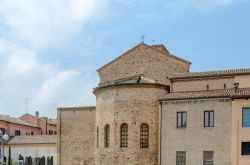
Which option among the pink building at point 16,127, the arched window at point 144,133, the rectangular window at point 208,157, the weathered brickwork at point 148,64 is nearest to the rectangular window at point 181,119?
the rectangular window at point 208,157

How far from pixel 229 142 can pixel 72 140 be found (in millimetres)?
16724

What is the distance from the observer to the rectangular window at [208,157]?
3350 cm

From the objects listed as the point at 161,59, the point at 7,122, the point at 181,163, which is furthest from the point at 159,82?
the point at 7,122

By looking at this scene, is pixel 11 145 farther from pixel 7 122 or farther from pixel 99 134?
pixel 99 134

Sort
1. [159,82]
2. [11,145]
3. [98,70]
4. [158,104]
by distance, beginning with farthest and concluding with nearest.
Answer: [11,145], [98,70], [159,82], [158,104]

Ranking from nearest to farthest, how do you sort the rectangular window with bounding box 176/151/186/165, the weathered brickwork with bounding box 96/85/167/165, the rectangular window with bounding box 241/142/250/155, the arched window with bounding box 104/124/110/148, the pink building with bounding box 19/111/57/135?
the rectangular window with bounding box 241/142/250/155, the rectangular window with bounding box 176/151/186/165, the weathered brickwork with bounding box 96/85/167/165, the arched window with bounding box 104/124/110/148, the pink building with bounding box 19/111/57/135

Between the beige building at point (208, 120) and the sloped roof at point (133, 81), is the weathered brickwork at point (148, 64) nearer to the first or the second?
the sloped roof at point (133, 81)

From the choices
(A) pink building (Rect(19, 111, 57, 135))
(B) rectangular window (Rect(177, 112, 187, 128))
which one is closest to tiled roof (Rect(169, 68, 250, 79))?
(B) rectangular window (Rect(177, 112, 187, 128))

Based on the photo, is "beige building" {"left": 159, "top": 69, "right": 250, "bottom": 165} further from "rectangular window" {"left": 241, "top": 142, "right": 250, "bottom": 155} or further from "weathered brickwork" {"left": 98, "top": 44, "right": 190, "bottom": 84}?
"weathered brickwork" {"left": 98, "top": 44, "right": 190, "bottom": 84}

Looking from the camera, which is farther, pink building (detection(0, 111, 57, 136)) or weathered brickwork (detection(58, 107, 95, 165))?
pink building (detection(0, 111, 57, 136))

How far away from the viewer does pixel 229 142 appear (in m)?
33.0

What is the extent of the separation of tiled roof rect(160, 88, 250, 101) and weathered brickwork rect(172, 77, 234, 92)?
0.83m

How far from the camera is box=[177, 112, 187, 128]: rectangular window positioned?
35.0m

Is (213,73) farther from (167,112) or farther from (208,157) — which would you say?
(208,157)
